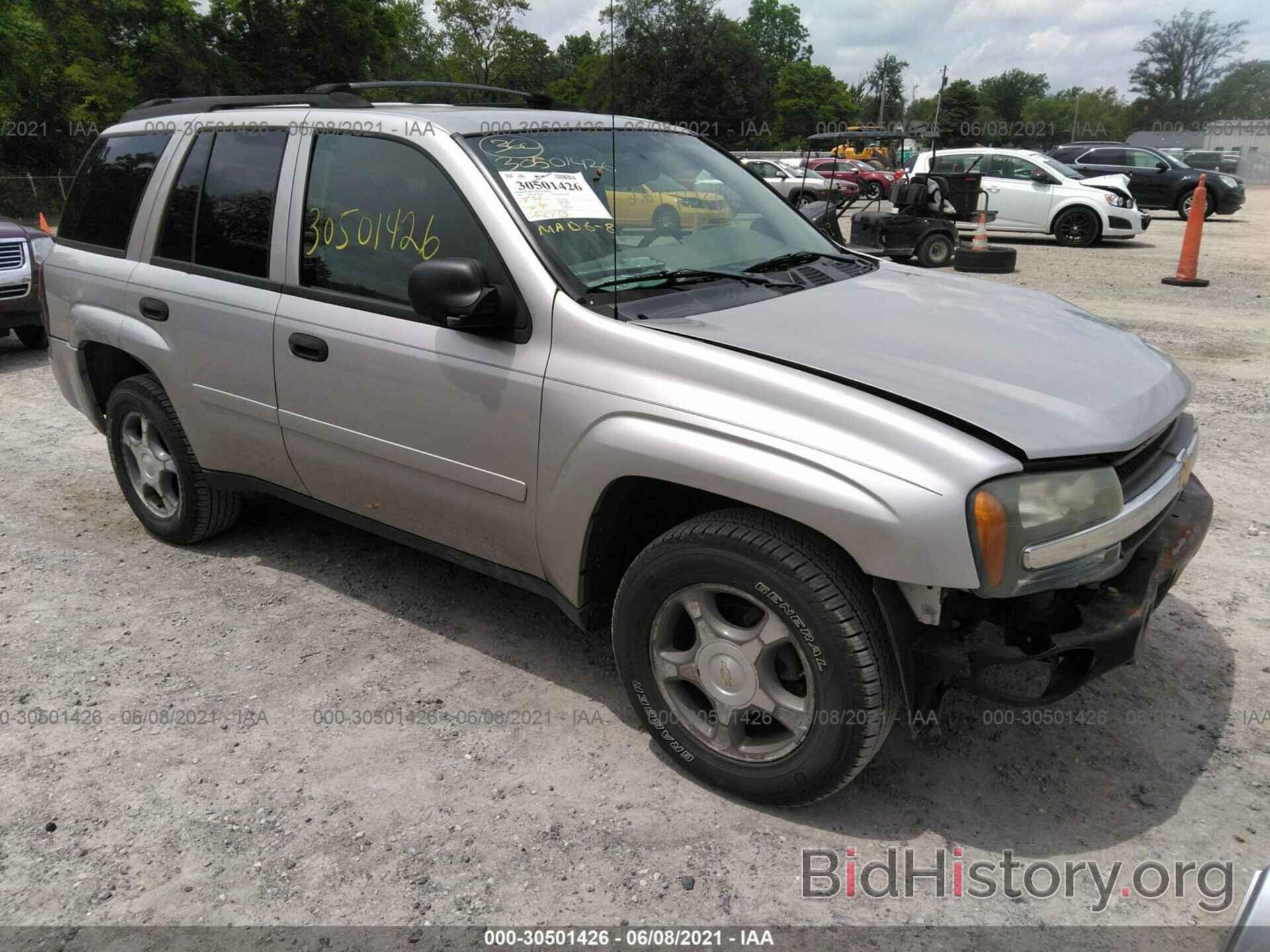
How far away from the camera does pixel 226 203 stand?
3789 millimetres

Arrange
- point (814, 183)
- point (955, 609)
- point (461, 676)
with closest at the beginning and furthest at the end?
point (955, 609) < point (461, 676) < point (814, 183)

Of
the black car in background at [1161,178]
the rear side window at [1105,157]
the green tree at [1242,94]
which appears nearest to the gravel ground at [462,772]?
the black car in background at [1161,178]

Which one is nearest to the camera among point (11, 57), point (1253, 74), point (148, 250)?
point (148, 250)

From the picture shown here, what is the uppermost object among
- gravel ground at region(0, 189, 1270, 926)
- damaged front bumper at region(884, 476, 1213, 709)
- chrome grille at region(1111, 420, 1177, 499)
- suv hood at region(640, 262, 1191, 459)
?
suv hood at region(640, 262, 1191, 459)

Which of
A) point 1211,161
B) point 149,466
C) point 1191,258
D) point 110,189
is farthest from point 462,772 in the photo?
point 1211,161

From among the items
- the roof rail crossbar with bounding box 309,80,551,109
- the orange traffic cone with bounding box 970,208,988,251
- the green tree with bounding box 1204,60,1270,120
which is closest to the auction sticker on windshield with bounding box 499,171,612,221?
the roof rail crossbar with bounding box 309,80,551,109

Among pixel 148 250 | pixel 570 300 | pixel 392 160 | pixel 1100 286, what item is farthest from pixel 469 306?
pixel 1100 286

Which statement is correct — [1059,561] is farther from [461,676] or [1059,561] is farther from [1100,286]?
[1100,286]

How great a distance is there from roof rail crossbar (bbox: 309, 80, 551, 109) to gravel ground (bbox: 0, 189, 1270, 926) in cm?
201

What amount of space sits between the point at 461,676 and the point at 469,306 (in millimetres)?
1393

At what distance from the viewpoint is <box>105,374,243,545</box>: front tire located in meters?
4.21

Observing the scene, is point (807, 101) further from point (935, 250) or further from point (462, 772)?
point (462, 772)

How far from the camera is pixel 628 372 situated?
8.81 ft

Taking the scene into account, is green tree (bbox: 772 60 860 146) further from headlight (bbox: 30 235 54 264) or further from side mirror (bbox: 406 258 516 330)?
side mirror (bbox: 406 258 516 330)
